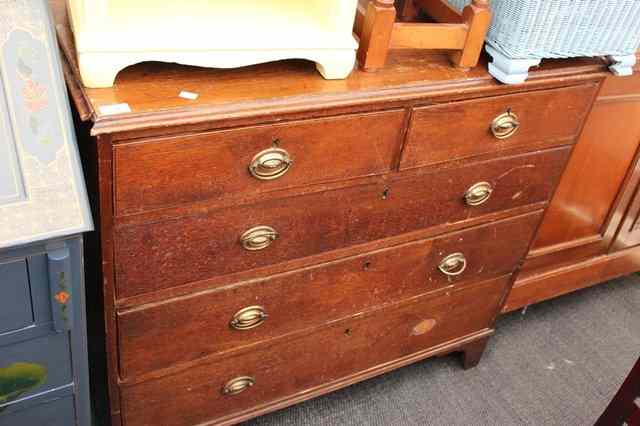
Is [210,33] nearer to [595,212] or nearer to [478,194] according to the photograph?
[478,194]

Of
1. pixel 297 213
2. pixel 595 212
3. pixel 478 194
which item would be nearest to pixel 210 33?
pixel 297 213

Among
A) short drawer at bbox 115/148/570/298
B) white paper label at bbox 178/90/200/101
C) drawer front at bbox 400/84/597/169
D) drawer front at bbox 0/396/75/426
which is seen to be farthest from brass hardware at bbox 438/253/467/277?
drawer front at bbox 0/396/75/426

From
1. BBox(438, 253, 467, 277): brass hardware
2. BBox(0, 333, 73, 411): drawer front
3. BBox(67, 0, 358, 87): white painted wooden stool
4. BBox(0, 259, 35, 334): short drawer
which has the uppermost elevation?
BBox(67, 0, 358, 87): white painted wooden stool

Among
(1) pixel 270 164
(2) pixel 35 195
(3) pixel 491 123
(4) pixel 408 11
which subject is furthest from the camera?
(4) pixel 408 11

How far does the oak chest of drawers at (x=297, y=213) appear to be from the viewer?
107cm

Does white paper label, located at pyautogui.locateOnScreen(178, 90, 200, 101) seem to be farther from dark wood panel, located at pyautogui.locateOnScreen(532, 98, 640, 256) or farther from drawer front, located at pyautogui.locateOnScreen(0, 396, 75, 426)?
dark wood panel, located at pyautogui.locateOnScreen(532, 98, 640, 256)

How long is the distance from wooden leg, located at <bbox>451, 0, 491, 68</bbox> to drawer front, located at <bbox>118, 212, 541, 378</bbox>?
0.43 m

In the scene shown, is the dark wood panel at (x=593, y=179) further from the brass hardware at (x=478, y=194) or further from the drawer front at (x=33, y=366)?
the drawer front at (x=33, y=366)

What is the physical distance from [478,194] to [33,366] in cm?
100

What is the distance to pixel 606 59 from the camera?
4.83ft

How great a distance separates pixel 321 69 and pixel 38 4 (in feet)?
1.62

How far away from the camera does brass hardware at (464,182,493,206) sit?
1486 mm

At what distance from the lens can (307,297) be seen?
1.42 metres

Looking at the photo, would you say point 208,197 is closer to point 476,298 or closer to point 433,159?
point 433,159
